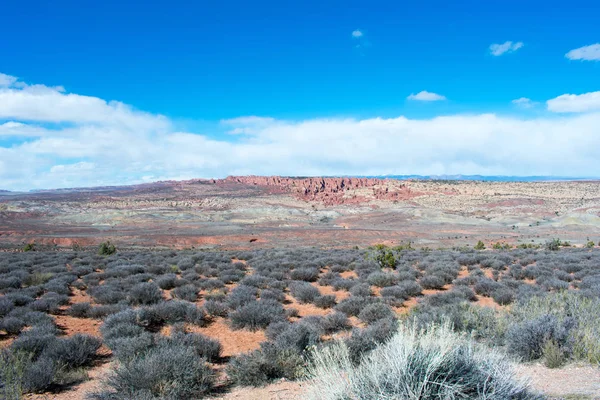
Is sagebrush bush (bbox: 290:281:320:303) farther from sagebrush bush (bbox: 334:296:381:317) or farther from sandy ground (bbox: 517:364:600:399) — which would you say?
sandy ground (bbox: 517:364:600:399)

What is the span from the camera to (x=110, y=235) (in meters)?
47.6

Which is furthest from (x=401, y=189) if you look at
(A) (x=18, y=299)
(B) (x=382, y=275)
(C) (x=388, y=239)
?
(A) (x=18, y=299)

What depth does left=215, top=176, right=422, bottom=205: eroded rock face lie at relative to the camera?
4037 inches

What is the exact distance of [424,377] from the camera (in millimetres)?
3676

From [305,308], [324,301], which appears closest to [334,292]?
[324,301]

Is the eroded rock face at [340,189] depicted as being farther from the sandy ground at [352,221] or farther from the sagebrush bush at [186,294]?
the sagebrush bush at [186,294]

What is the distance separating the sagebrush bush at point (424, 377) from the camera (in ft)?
11.8

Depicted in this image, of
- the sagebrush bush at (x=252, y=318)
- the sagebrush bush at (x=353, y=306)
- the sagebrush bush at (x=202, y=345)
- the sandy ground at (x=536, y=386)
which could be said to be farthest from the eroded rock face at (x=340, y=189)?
the sandy ground at (x=536, y=386)

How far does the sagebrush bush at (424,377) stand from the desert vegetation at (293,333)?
0.02 metres

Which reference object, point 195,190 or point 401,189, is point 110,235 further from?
point 195,190

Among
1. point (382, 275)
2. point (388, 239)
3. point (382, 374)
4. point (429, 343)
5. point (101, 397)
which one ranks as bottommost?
point (388, 239)

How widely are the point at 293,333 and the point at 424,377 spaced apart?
389cm

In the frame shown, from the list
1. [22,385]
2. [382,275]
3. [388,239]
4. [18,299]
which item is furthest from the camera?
[388,239]

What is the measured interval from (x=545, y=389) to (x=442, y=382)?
237 centimetres
